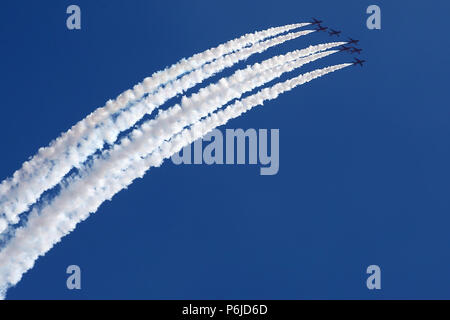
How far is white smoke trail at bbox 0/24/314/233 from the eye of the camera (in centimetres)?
4312

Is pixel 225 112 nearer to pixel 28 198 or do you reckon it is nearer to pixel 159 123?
pixel 159 123

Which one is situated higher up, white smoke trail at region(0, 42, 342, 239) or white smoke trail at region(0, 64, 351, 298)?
white smoke trail at region(0, 42, 342, 239)

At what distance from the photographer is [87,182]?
4438 cm

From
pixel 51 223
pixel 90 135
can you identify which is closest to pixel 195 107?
pixel 90 135

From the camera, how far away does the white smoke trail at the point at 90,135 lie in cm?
4312

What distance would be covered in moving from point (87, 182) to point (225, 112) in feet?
35.4

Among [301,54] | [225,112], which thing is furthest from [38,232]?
[301,54]

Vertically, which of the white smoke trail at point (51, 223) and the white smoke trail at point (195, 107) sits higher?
the white smoke trail at point (195, 107)

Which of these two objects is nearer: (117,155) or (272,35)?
(117,155)

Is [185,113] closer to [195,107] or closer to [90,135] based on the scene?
[195,107]

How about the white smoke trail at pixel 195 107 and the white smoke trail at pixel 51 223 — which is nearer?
the white smoke trail at pixel 51 223

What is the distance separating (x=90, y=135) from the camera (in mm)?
44781

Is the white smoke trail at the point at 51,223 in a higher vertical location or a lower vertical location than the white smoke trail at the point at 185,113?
lower

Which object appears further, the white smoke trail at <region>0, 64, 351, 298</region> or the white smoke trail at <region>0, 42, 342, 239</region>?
the white smoke trail at <region>0, 42, 342, 239</region>
